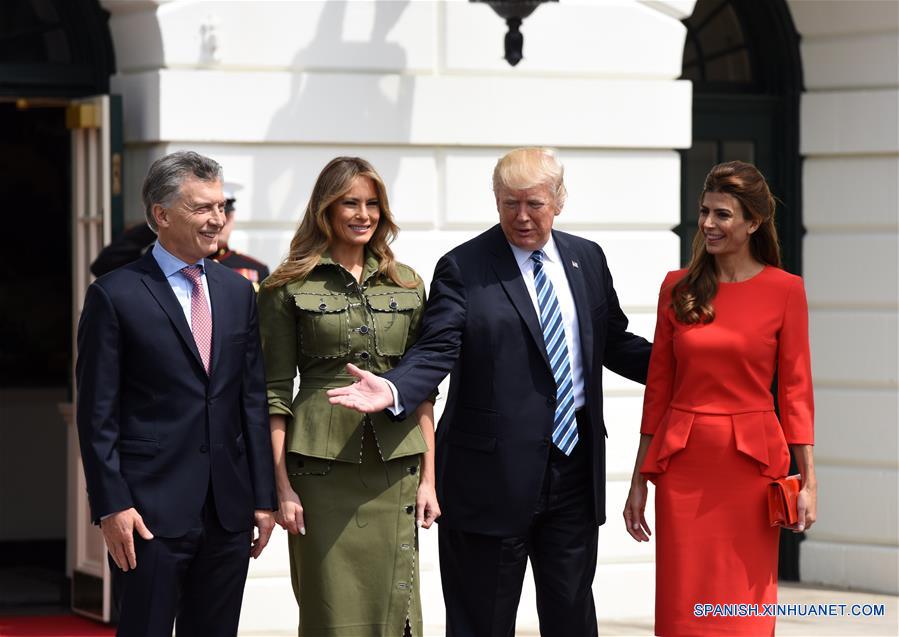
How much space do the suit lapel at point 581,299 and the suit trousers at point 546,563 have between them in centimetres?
19

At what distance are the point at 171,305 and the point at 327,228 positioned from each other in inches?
22.7

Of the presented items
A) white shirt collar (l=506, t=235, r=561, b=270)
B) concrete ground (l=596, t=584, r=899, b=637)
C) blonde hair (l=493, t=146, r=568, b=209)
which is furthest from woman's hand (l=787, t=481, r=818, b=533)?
concrete ground (l=596, t=584, r=899, b=637)

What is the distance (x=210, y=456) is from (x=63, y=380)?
5389mm

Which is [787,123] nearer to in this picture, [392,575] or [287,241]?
[287,241]

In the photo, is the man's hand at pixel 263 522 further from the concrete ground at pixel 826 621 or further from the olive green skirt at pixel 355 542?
the concrete ground at pixel 826 621

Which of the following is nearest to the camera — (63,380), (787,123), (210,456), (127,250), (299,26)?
(210,456)

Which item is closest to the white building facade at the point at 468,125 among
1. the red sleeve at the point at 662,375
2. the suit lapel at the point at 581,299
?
the suit lapel at the point at 581,299

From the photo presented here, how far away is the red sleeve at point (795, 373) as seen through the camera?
5.04 m

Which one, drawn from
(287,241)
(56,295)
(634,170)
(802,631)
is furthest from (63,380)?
(802,631)

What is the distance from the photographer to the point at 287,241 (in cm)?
718

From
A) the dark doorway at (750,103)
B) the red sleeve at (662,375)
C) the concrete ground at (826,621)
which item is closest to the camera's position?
the red sleeve at (662,375)

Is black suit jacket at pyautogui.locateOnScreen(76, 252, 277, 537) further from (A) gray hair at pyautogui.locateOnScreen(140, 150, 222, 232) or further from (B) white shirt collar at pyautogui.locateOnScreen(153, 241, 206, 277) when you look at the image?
(A) gray hair at pyautogui.locateOnScreen(140, 150, 222, 232)

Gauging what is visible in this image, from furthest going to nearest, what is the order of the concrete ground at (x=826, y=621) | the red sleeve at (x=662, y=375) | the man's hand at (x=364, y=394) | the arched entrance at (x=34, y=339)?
the arched entrance at (x=34, y=339) < the concrete ground at (x=826, y=621) < the red sleeve at (x=662, y=375) < the man's hand at (x=364, y=394)

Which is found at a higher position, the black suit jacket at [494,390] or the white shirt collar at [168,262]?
the white shirt collar at [168,262]
